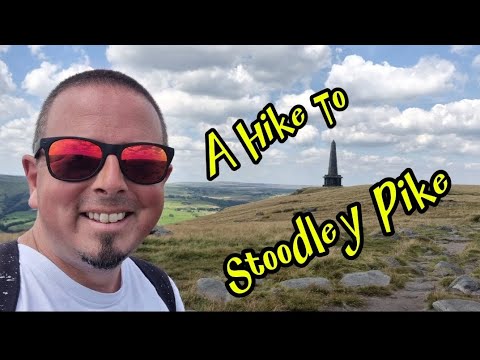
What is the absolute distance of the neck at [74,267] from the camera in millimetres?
2393

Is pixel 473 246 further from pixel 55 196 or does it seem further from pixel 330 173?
pixel 330 173

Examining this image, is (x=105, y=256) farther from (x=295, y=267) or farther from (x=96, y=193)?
(x=295, y=267)

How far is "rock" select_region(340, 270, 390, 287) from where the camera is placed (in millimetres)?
10727

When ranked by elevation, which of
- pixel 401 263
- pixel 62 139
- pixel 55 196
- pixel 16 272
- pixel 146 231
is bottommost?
pixel 401 263

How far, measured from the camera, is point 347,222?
6.51m

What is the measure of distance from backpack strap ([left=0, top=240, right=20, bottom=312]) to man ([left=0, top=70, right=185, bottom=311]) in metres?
0.06

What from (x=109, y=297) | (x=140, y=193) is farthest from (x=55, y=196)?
(x=109, y=297)

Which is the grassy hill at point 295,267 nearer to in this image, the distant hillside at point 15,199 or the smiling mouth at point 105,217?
the distant hillside at point 15,199

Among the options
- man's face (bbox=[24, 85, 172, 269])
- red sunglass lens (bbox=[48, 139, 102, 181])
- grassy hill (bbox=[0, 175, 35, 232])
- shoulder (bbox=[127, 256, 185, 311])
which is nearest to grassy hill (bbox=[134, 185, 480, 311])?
grassy hill (bbox=[0, 175, 35, 232])

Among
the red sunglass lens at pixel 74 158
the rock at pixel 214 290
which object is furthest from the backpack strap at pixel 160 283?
the rock at pixel 214 290

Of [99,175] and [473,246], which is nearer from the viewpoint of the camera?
[99,175]

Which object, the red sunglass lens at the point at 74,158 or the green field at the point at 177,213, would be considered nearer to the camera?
the red sunglass lens at the point at 74,158

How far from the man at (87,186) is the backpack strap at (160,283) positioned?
0.67m

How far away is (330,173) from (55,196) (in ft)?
282
